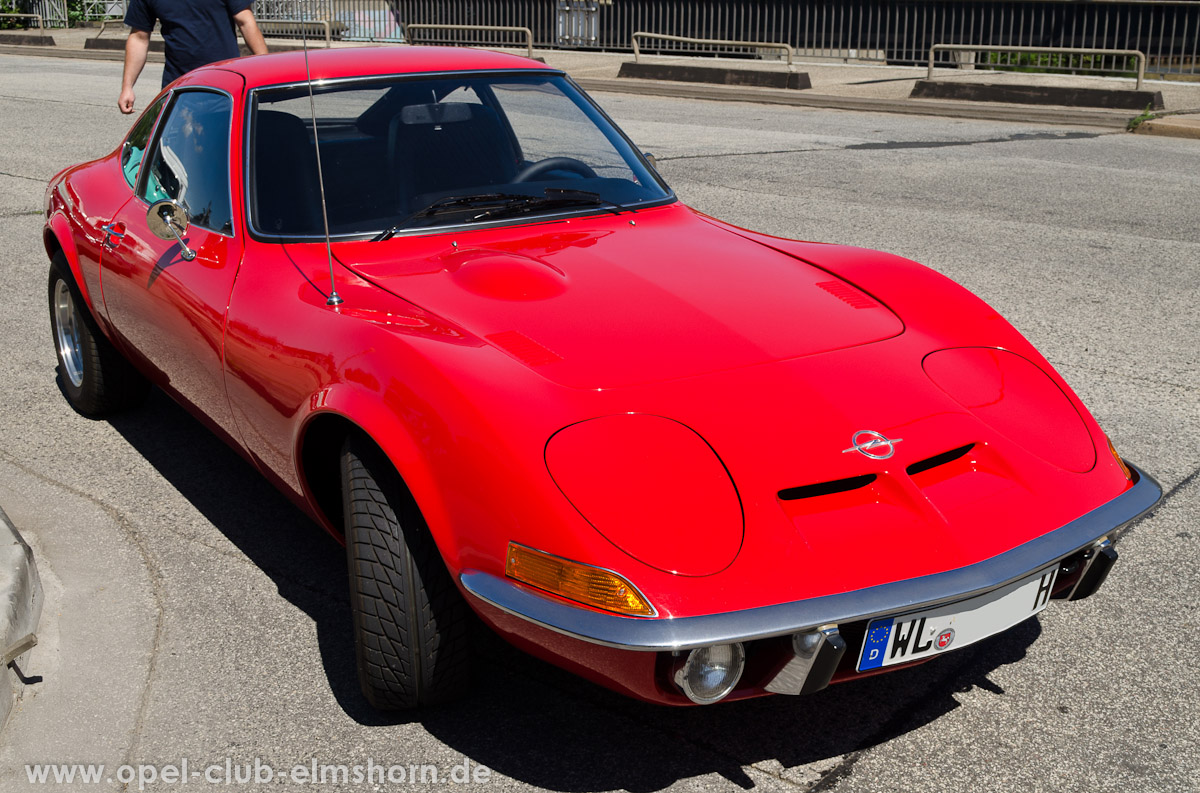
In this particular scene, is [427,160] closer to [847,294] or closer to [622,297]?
[622,297]

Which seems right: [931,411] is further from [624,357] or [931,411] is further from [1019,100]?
[1019,100]

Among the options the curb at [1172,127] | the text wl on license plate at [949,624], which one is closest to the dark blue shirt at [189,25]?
the text wl on license plate at [949,624]

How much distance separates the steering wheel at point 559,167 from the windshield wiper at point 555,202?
113mm

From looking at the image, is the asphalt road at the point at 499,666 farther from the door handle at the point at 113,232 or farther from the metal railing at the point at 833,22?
the metal railing at the point at 833,22

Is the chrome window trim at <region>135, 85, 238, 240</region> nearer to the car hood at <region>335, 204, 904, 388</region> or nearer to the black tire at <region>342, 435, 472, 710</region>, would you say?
the car hood at <region>335, 204, 904, 388</region>

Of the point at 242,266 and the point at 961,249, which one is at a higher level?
the point at 242,266

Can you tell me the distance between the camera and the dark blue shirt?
692 cm

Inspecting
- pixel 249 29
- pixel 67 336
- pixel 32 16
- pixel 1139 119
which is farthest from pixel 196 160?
pixel 32 16

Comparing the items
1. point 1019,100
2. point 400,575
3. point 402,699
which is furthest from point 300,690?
point 1019,100

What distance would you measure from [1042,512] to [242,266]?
2.22m

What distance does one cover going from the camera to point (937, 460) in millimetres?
2609

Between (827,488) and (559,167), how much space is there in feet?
5.97

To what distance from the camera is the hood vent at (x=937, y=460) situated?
2.55m

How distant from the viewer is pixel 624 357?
2742mm
